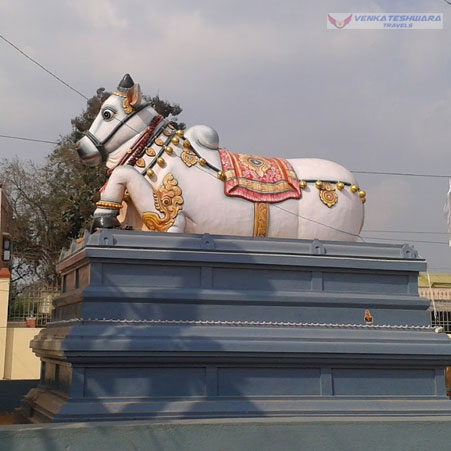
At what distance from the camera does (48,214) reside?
26.3 metres

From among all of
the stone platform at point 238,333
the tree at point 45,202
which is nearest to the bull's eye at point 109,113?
the stone platform at point 238,333

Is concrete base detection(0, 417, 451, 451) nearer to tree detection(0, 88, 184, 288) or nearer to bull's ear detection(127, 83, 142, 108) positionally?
bull's ear detection(127, 83, 142, 108)

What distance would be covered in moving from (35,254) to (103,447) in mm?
23348

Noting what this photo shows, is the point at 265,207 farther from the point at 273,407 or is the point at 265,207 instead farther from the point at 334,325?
the point at 273,407

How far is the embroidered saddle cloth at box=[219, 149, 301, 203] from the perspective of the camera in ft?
23.8

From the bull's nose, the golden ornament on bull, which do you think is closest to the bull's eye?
the bull's nose

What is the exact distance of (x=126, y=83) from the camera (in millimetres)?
7531

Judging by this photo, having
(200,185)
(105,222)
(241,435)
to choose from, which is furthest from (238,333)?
(105,222)

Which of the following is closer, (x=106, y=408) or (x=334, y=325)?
(x=106, y=408)

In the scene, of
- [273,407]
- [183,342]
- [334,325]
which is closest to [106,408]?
[183,342]

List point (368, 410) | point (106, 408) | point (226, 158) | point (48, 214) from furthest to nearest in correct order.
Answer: point (48, 214)
point (226, 158)
point (368, 410)
point (106, 408)

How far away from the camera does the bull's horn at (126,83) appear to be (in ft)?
24.7

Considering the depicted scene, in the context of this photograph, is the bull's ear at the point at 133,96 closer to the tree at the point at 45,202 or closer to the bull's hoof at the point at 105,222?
the bull's hoof at the point at 105,222

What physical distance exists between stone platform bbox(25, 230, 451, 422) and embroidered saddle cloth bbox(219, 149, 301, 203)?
64 centimetres
